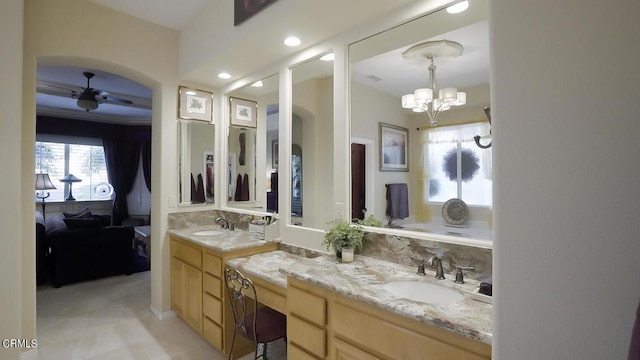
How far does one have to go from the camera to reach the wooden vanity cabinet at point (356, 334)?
1.10 meters

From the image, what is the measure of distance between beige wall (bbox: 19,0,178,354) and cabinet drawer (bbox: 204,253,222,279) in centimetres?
95

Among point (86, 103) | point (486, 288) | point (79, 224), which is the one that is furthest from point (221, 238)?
point (86, 103)

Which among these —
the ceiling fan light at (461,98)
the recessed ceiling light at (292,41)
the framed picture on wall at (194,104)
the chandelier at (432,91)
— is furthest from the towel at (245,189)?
the ceiling fan light at (461,98)

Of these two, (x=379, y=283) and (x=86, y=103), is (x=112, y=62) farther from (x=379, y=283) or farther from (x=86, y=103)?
(x=379, y=283)

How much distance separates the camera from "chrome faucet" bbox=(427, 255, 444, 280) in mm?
1581

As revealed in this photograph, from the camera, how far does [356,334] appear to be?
137cm

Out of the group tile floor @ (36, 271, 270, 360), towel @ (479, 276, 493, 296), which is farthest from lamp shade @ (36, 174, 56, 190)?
towel @ (479, 276, 493, 296)

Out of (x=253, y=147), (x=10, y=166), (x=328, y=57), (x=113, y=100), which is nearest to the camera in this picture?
(x=10, y=166)

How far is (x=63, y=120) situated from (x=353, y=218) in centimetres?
732

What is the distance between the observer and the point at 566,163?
0.71 metres

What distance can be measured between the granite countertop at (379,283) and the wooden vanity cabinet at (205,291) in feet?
0.71

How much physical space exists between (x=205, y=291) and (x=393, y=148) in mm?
1939

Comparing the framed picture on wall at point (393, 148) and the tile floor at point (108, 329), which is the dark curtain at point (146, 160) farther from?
the framed picture on wall at point (393, 148)

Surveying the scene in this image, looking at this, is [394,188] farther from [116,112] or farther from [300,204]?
[116,112]
